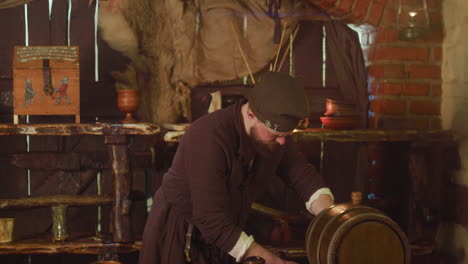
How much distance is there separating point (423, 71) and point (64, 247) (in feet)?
9.15

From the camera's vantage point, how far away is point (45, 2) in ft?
13.1

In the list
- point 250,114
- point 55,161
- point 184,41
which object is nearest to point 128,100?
point 184,41

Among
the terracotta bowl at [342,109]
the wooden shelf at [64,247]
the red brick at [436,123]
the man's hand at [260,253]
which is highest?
the terracotta bowl at [342,109]

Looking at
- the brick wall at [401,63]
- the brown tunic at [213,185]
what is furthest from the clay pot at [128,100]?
the brick wall at [401,63]

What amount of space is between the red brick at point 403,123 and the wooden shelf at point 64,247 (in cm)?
195

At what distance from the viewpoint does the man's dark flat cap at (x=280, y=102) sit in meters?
2.34

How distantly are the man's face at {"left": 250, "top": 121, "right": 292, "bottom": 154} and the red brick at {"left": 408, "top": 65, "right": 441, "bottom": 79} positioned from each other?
1.84 m

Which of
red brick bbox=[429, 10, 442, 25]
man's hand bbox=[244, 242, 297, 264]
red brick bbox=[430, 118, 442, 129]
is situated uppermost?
red brick bbox=[429, 10, 442, 25]

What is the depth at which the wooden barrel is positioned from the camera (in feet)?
7.08

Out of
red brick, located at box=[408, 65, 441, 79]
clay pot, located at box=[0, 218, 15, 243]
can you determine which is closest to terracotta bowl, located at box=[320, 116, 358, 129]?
red brick, located at box=[408, 65, 441, 79]

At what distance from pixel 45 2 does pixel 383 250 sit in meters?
3.00

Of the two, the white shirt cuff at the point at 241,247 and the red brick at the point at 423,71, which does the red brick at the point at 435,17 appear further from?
the white shirt cuff at the point at 241,247

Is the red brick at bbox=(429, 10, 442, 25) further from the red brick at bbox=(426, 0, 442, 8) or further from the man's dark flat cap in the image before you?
the man's dark flat cap

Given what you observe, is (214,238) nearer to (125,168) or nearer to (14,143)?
(125,168)
